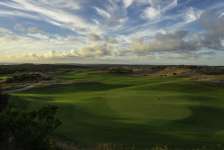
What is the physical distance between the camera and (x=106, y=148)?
17.5m

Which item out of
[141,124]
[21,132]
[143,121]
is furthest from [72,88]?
[21,132]

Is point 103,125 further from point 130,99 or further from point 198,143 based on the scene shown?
point 130,99

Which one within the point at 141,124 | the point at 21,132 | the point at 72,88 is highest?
the point at 21,132

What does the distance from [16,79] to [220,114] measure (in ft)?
192

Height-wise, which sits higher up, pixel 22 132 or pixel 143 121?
pixel 22 132

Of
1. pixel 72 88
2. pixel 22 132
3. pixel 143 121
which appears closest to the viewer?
pixel 22 132

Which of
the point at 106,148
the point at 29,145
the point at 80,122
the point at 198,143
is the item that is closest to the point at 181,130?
the point at 198,143

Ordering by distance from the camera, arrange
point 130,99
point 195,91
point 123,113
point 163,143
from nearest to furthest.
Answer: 1. point 163,143
2. point 123,113
3. point 130,99
4. point 195,91

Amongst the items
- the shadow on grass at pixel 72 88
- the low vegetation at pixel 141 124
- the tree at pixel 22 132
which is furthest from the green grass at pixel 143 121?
the shadow on grass at pixel 72 88

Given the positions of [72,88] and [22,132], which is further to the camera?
[72,88]

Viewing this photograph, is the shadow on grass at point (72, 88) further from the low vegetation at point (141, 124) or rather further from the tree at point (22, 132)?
the tree at point (22, 132)

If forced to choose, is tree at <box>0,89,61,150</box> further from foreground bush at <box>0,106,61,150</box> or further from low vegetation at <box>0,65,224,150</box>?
low vegetation at <box>0,65,224,150</box>

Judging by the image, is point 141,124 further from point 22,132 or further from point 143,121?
point 22,132

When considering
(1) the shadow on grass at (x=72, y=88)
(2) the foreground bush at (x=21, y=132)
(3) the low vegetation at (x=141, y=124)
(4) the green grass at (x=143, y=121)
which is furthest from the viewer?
(1) the shadow on grass at (x=72, y=88)
